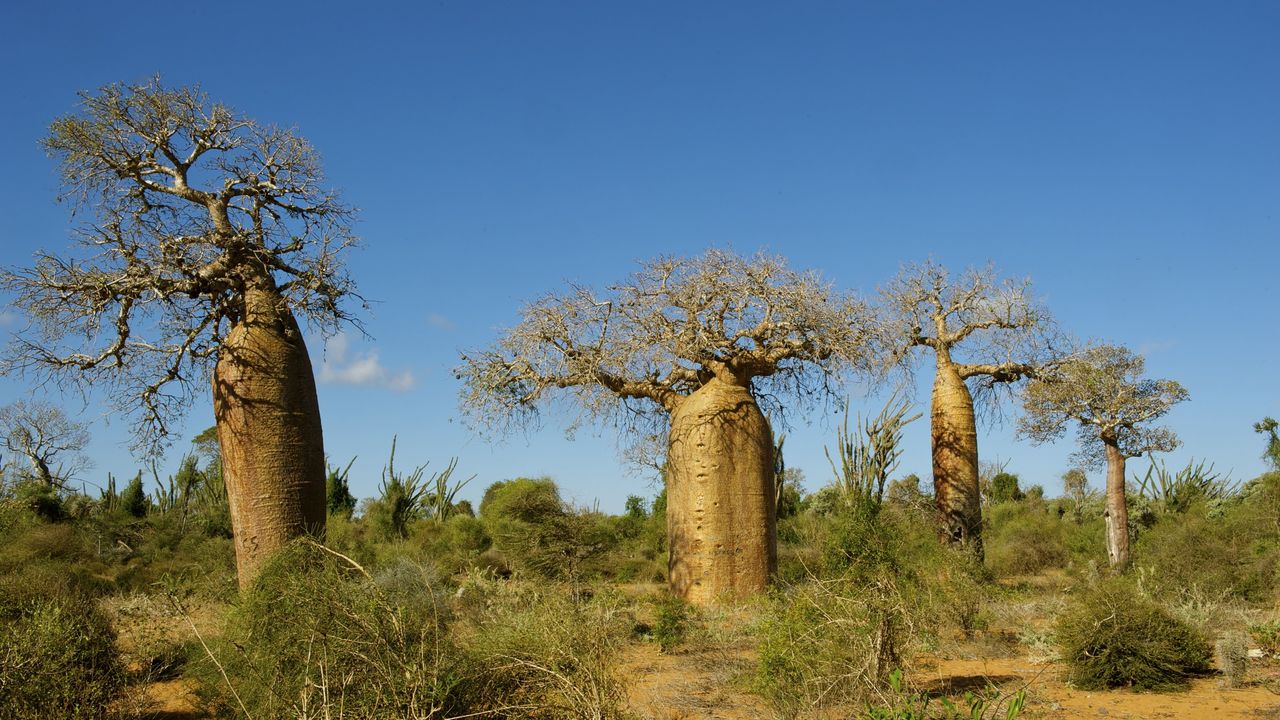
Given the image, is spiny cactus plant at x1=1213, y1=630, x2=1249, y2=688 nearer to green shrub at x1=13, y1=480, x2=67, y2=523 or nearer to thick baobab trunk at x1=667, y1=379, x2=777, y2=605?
thick baobab trunk at x1=667, y1=379, x2=777, y2=605

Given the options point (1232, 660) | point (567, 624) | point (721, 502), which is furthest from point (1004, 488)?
point (567, 624)

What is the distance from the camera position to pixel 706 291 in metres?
11.2

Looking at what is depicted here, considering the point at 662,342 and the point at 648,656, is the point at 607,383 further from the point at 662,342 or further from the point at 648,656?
the point at 648,656

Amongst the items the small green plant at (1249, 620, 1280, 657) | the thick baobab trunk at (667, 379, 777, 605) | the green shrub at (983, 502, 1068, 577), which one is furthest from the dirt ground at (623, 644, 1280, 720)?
the green shrub at (983, 502, 1068, 577)

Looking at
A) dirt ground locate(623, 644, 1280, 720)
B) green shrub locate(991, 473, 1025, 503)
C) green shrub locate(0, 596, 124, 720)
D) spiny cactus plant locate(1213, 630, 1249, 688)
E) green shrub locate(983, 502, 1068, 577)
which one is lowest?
dirt ground locate(623, 644, 1280, 720)

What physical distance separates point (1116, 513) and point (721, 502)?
24.1 ft

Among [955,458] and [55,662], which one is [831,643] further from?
[955,458]

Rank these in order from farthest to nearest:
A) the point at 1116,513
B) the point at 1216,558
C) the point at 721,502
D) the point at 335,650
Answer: the point at 1116,513
the point at 1216,558
the point at 721,502
the point at 335,650

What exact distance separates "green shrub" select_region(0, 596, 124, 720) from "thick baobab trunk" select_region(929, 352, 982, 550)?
10095mm

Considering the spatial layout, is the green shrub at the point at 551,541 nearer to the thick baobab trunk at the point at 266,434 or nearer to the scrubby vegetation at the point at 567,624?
the scrubby vegetation at the point at 567,624

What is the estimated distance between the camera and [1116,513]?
13.9m

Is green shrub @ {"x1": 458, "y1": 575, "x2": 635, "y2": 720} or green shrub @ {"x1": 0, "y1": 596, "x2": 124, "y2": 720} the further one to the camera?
green shrub @ {"x1": 0, "y1": 596, "x2": 124, "y2": 720}

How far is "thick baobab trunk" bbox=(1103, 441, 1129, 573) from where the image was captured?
44.8 feet

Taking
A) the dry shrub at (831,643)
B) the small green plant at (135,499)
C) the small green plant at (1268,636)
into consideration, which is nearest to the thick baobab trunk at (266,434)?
the dry shrub at (831,643)
